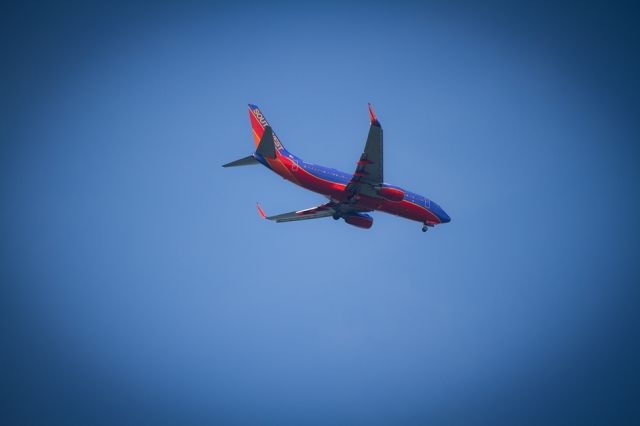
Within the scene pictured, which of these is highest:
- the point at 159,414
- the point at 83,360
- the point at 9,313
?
the point at 9,313

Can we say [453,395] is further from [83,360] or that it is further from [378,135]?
[378,135]

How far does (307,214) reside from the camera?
45.4 m

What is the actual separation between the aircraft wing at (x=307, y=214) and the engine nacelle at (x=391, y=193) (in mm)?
6258

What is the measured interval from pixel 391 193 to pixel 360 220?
22.5 ft

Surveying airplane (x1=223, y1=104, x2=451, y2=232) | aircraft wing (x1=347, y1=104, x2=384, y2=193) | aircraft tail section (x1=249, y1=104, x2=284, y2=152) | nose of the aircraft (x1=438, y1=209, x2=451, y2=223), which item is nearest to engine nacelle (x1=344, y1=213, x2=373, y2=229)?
airplane (x1=223, y1=104, x2=451, y2=232)

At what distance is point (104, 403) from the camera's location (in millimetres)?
100500

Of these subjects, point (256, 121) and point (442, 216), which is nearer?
point (256, 121)

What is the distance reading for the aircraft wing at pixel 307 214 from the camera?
44.3 m

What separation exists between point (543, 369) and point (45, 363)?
104572mm

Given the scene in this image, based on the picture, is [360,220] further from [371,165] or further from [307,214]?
[371,165]

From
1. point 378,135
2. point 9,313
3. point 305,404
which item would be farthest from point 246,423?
point 378,135

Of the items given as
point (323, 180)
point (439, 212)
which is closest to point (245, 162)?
point (323, 180)

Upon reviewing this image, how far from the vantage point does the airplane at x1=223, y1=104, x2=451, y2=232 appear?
35.0 m

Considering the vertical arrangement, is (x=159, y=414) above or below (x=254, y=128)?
below
